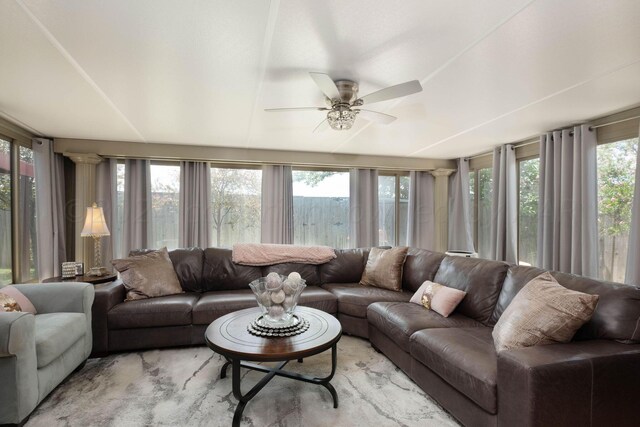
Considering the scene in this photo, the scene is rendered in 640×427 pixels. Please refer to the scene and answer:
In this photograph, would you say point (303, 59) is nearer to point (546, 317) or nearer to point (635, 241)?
point (546, 317)

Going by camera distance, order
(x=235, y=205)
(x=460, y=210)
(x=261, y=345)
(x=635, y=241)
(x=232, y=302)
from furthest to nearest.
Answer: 1. (x=460, y=210)
2. (x=235, y=205)
3. (x=232, y=302)
4. (x=635, y=241)
5. (x=261, y=345)

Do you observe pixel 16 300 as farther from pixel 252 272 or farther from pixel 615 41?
pixel 615 41

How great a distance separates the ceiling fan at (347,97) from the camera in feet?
6.82

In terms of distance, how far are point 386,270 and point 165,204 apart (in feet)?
11.1

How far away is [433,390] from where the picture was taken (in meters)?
1.97

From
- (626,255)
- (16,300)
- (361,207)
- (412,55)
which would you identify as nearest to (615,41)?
(412,55)

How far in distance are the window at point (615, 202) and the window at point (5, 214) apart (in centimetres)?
636

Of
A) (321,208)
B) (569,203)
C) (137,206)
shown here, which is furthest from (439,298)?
(137,206)

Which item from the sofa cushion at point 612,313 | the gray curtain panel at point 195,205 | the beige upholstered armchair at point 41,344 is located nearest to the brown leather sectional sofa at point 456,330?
the sofa cushion at point 612,313

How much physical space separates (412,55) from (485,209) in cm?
387

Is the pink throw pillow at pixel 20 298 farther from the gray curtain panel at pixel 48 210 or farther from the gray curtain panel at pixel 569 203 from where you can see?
the gray curtain panel at pixel 569 203

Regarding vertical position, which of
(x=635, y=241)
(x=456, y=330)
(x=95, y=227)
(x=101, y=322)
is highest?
(x=95, y=227)

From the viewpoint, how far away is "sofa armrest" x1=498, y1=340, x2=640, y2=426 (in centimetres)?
138

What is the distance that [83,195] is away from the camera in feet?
13.8
